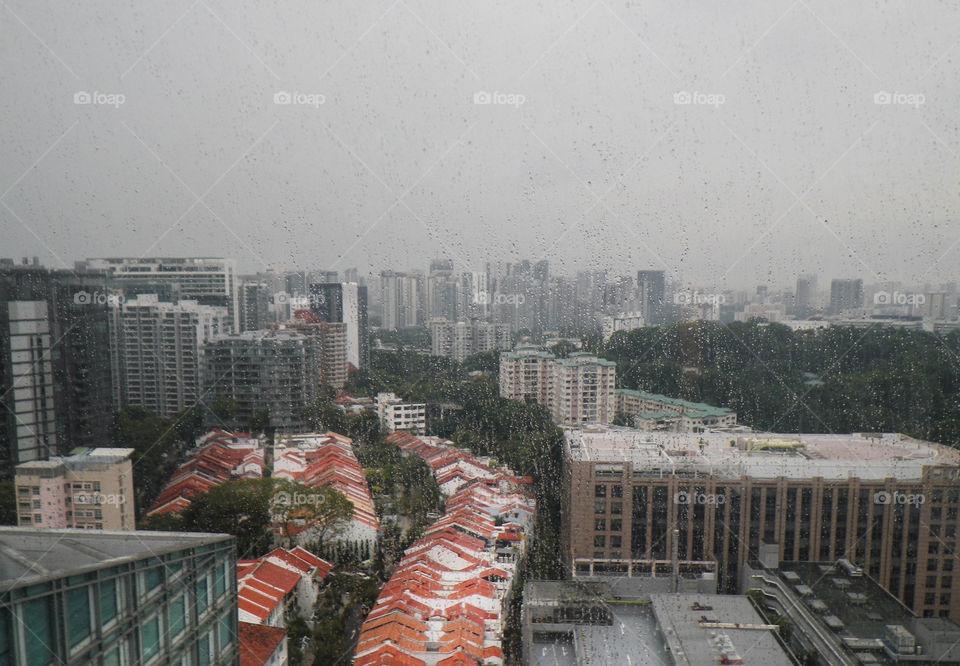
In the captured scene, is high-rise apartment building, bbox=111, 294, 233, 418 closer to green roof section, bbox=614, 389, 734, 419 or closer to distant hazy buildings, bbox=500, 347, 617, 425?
distant hazy buildings, bbox=500, 347, 617, 425

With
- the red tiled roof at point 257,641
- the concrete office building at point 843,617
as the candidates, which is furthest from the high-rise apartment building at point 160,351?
the concrete office building at point 843,617

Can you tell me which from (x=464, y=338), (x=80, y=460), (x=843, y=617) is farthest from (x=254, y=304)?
(x=843, y=617)

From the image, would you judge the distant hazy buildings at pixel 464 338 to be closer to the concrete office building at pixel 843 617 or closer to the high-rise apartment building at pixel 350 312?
the high-rise apartment building at pixel 350 312

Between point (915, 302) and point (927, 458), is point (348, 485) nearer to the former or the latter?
point (927, 458)

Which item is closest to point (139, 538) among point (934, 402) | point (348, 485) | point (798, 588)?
point (798, 588)

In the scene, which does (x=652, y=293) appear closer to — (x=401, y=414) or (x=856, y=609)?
(x=856, y=609)

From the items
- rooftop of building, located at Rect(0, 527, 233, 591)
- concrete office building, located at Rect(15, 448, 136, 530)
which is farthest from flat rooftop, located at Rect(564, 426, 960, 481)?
rooftop of building, located at Rect(0, 527, 233, 591)
